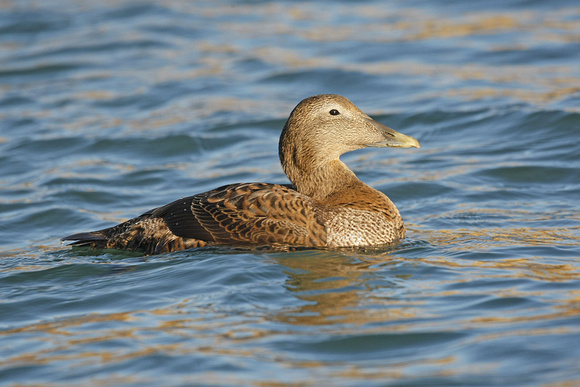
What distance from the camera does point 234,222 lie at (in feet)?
23.3

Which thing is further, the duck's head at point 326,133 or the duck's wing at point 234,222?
the duck's head at point 326,133

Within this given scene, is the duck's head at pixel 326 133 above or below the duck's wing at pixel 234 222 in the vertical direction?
above

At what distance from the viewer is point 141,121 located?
12.7m

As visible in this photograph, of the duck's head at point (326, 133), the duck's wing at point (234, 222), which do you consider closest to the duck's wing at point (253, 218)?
the duck's wing at point (234, 222)

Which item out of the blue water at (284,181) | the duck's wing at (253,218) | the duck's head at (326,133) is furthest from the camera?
the duck's head at (326,133)

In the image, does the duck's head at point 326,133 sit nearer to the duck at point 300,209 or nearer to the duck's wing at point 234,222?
the duck at point 300,209

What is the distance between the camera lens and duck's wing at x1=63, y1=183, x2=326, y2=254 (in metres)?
7.04

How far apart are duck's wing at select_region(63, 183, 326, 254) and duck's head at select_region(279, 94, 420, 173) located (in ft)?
1.12

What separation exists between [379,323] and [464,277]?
1144 mm

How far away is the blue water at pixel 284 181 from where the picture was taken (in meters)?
5.35

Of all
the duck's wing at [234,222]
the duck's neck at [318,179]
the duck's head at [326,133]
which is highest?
the duck's head at [326,133]

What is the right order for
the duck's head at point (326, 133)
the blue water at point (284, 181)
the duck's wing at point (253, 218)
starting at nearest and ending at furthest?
1. the blue water at point (284, 181)
2. the duck's wing at point (253, 218)
3. the duck's head at point (326, 133)

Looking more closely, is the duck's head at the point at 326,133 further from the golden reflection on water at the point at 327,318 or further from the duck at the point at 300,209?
the golden reflection on water at the point at 327,318

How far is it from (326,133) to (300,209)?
2.67 feet
